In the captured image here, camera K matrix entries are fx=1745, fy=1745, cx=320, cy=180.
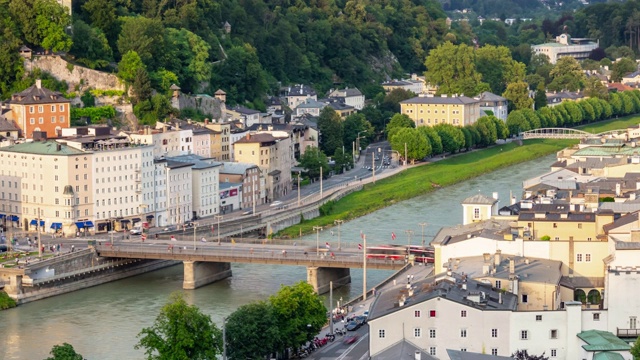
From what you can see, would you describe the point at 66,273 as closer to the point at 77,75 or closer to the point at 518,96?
the point at 77,75

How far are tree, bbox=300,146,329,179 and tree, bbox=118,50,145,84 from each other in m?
7.79

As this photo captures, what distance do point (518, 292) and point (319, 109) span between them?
152 ft

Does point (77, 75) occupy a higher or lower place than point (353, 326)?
higher

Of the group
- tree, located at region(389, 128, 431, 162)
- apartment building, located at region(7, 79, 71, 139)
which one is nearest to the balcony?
apartment building, located at region(7, 79, 71, 139)

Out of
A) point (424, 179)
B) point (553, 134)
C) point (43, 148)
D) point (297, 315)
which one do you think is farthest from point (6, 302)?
point (553, 134)

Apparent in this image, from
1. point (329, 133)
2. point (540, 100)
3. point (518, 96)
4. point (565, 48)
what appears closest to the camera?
point (329, 133)

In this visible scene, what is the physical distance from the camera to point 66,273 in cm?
5141

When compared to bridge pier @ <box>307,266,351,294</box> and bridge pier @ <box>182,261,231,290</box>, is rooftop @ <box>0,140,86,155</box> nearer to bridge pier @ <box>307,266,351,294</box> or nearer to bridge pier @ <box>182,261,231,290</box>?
bridge pier @ <box>182,261,231,290</box>

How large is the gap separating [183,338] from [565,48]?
97.0 m

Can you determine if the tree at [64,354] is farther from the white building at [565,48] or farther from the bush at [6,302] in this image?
the white building at [565,48]

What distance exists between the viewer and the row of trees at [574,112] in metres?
91.4

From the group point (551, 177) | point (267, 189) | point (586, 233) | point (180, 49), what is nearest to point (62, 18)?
point (180, 49)

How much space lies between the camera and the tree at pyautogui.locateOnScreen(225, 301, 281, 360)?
3844 centimetres

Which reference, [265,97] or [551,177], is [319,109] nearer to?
[265,97]
